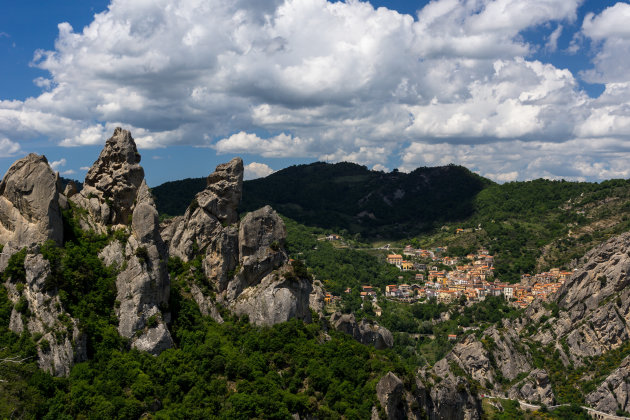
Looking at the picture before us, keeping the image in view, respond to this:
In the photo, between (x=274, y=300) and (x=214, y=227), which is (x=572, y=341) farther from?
(x=214, y=227)

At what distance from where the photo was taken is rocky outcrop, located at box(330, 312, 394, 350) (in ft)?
199

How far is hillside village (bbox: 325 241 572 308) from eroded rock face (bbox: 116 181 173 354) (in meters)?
85.7

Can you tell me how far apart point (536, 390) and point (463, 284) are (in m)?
74.6

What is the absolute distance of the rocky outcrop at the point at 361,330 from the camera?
199 ft

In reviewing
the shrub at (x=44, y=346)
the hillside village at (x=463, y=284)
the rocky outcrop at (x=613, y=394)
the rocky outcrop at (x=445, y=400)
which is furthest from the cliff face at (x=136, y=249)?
the hillside village at (x=463, y=284)

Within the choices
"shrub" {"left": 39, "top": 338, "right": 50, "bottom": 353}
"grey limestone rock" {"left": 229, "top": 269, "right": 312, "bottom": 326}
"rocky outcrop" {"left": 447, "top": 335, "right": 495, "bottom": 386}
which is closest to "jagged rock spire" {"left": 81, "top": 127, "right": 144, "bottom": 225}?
"shrub" {"left": 39, "top": 338, "right": 50, "bottom": 353}

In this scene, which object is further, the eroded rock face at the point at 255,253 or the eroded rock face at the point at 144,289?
the eroded rock face at the point at 255,253

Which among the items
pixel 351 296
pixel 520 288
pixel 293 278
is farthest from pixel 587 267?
pixel 293 278

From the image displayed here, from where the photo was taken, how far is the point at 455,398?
6000 centimetres

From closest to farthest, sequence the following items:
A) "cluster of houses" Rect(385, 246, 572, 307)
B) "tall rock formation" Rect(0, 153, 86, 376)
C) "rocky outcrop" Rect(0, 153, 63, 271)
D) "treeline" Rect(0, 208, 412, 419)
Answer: "treeline" Rect(0, 208, 412, 419)
"tall rock formation" Rect(0, 153, 86, 376)
"rocky outcrop" Rect(0, 153, 63, 271)
"cluster of houses" Rect(385, 246, 572, 307)

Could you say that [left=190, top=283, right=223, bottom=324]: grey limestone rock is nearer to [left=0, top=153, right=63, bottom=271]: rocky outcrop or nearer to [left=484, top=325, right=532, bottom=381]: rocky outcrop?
[left=0, top=153, right=63, bottom=271]: rocky outcrop

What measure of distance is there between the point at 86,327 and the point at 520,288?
5111 inches

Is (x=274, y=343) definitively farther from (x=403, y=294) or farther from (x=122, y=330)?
(x=403, y=294)

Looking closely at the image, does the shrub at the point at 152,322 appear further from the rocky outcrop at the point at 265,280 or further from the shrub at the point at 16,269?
the rocky outcrop at the point at 265,280
